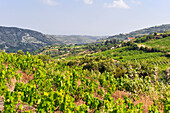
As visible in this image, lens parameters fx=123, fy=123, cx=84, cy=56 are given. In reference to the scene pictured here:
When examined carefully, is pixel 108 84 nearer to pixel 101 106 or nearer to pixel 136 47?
pixel 101 106

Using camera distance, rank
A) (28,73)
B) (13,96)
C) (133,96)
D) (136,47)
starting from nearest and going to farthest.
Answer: (13,96) → (133,96) → (28,73) → (136,47)

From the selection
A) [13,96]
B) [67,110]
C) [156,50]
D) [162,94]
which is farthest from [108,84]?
[156,50]

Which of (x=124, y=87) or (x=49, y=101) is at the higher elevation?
(x=49, y=101)

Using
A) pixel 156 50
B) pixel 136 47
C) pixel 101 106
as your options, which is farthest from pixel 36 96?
pixel 136 47

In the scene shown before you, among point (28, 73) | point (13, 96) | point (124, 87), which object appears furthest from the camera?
point (28, 73)

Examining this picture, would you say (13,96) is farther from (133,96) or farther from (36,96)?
(133,96)

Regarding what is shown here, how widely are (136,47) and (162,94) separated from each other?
126 m

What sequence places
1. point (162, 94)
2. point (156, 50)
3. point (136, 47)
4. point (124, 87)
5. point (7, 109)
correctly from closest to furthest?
point (7, 109) < point (162, 94) < point (124, 87) < point (156, 50) < point (136, 47)

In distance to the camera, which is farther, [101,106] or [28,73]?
[28,73]

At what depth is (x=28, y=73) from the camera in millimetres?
12852

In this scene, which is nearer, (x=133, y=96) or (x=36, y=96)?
(x=36, y=96)

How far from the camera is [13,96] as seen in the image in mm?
5793

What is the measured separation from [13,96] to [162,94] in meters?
8.30

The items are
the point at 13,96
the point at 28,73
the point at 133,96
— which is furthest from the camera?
the point at 28,73
